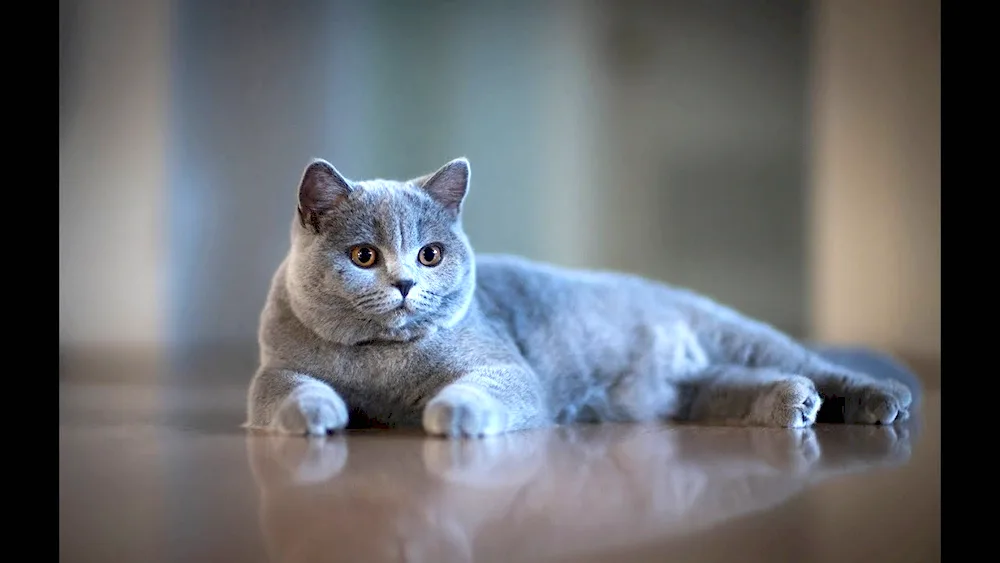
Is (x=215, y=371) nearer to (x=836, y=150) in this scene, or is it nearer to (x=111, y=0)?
(x=111, y=0)

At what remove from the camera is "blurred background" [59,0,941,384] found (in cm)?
314

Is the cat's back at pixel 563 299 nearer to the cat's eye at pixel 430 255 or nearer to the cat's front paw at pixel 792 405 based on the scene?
the cat's eye at pixel 430 255

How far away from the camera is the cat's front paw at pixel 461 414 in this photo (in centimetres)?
143

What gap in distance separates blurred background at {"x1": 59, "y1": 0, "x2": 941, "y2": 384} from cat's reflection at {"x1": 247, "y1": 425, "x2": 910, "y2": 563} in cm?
177

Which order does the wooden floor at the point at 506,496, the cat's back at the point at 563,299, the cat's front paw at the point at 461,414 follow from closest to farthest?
the wooden floor at the point at 506,496 → the cat's front paw at the point at 461,414 → the cat's back at the point at 563,299

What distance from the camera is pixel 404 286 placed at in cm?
157

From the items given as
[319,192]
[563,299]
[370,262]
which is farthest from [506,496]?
[563,299]

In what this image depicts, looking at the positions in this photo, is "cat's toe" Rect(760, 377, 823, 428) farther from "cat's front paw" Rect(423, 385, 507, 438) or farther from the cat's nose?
the cat's nose

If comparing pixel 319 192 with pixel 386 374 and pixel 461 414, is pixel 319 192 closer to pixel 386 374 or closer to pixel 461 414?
pixel 386 374

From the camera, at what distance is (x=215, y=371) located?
9.27 feet

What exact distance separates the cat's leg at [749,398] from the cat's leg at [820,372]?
4 centimetres

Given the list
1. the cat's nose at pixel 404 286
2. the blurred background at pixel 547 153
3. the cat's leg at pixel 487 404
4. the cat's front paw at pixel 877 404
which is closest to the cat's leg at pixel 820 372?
the cat's front paw at pixel 877 404
